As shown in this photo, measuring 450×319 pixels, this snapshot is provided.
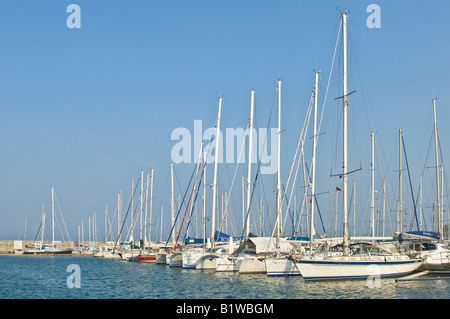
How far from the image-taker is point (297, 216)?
66312 millimetres

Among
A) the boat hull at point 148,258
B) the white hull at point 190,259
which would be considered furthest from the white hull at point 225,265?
the boat hull at point 148,258

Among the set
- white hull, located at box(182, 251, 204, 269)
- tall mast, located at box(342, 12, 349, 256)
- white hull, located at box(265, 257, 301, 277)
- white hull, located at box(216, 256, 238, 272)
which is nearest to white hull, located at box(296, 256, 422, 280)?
tall mast, located at box(342, 12, 349, 256)

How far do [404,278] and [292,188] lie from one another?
15544mm

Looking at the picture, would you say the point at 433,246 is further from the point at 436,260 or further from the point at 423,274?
the point at 423,274

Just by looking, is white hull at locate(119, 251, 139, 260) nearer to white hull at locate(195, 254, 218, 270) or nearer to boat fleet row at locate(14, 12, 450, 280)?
boat fleet row at locate(14, 12, 450, 280)

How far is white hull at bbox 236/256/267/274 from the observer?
3928 cm

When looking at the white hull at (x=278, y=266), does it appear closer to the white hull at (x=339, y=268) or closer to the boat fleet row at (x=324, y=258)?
the boat fleet row at (x=324, y=258)

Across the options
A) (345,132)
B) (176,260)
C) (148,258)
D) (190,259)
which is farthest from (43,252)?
(345,132)

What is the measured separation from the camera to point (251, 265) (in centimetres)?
3938

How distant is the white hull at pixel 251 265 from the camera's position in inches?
1547

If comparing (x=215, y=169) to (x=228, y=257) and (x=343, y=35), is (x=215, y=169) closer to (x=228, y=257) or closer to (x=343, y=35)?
(x=228, y=257)
